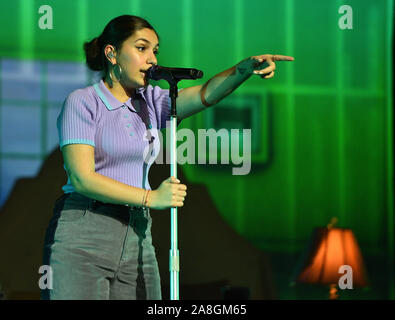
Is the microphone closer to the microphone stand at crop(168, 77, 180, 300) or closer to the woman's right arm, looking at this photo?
the microphone stand at crop(168, 77, 180, 300)

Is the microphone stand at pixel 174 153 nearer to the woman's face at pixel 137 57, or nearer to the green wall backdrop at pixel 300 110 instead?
the woman's face at pixel 137 57

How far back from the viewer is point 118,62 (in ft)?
5.97

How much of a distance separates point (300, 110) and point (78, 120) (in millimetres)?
2124

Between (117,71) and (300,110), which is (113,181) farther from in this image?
(300,110)

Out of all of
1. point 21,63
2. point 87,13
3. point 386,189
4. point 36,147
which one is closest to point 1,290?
point 36,147

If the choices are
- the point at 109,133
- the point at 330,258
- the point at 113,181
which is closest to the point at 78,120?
the point at 109,133

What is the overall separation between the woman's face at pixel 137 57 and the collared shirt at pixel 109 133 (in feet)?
0.22

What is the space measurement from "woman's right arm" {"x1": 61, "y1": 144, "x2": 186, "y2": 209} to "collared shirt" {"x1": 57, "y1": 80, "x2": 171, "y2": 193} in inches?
1.8

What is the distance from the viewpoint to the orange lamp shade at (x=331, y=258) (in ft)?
10.6

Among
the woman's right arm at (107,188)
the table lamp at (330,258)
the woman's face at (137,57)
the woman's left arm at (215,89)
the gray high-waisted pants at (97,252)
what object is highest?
the woman's face at (137,57)

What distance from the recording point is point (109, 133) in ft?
5.64

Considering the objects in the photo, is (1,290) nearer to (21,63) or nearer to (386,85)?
(21,63)

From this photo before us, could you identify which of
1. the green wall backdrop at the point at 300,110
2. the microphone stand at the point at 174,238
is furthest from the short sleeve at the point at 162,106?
the green wall backdrop at the point at 300,110

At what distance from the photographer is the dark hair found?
1822mm
